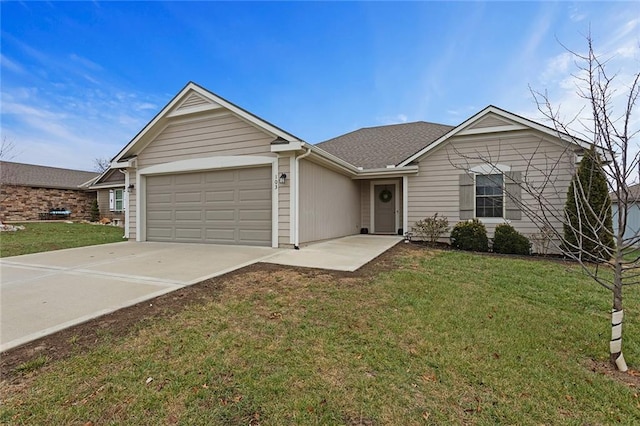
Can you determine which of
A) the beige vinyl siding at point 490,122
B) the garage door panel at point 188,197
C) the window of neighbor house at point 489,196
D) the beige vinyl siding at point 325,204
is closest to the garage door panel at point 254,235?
the beige vinyl siding at point 325,204

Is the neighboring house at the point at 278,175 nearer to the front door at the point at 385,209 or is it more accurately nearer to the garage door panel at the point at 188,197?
the garage door panel at the point at 188,197

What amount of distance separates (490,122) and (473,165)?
1397 mm

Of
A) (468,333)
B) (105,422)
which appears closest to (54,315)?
(105,422)

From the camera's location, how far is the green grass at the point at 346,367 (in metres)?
2.18

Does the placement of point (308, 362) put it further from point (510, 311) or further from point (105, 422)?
point (510, 311)

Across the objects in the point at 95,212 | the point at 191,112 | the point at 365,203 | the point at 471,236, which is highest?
the point at 191,112

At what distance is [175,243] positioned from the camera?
381 inches

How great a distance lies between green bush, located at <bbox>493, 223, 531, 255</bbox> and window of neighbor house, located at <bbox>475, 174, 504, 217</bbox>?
2.86ft

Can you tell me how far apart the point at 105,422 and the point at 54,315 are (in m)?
2.42

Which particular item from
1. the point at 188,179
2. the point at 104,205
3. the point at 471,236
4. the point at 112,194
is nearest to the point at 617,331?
the point at 471,236

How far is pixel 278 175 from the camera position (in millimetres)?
8219

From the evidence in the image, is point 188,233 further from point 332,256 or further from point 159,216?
point 332,256

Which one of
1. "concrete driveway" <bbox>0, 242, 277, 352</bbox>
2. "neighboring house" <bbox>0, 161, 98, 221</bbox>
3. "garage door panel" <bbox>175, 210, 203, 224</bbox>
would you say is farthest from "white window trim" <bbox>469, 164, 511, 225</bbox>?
"neighboring house" <bbox>0, 161, 98, 221</bbox>

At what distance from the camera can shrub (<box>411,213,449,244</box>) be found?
10141 millimetres
